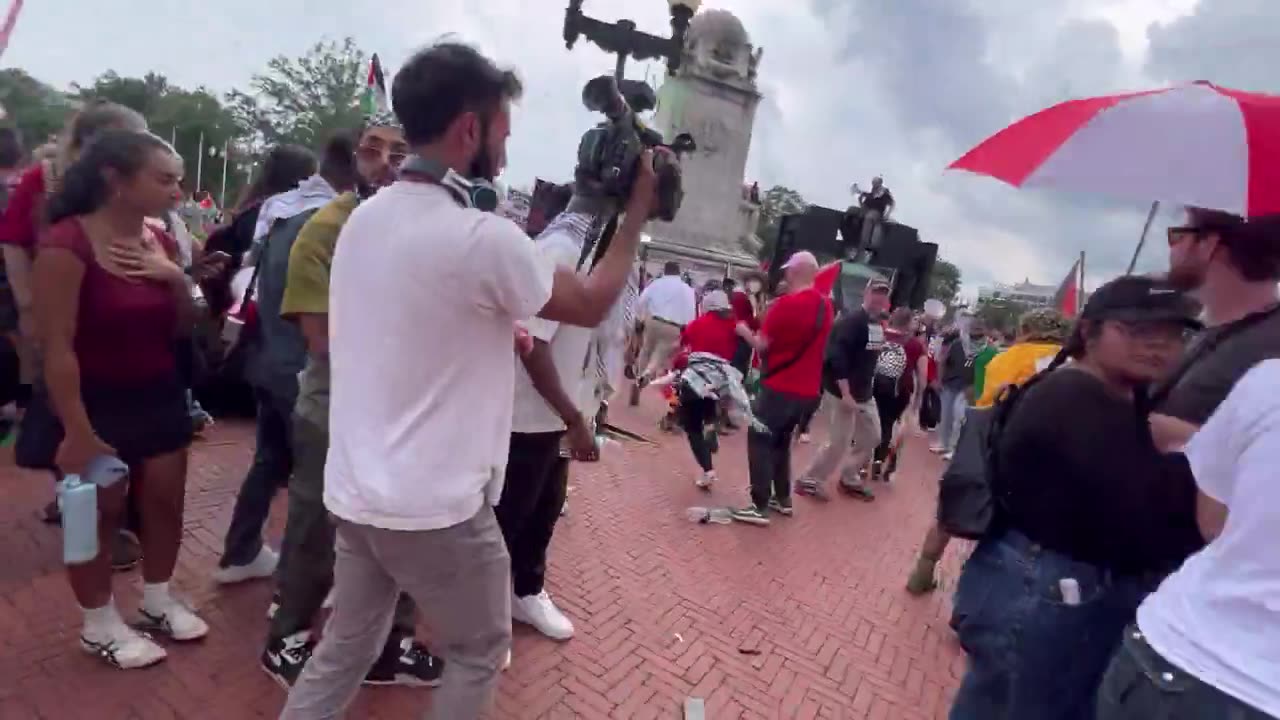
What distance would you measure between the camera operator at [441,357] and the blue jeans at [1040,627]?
1303mm

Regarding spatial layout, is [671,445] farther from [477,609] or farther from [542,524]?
[477,609]

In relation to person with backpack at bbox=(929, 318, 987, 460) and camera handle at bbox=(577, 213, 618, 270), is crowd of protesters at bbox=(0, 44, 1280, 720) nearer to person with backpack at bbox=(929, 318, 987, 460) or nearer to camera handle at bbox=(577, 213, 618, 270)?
camera handle at bbox=(577, 213, 618, 270)

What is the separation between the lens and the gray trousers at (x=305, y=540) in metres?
2.70

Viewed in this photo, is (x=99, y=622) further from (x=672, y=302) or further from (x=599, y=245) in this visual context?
(x=672, y=302)

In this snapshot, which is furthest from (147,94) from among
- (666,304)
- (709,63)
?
(666,304)

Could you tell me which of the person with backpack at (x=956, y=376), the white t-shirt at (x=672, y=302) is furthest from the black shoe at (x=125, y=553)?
the person with backpack at (x=956, y=376)

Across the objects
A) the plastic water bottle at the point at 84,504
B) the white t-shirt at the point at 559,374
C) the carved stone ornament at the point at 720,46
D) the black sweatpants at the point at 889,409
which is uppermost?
the carved stone ornament at the point at 720,46

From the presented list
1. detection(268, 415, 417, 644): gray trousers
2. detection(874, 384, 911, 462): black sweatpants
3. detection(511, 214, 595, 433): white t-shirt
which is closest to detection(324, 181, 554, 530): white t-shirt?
detection(268, 415, 417, 644): gray trousers

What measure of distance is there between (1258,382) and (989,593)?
98 cm

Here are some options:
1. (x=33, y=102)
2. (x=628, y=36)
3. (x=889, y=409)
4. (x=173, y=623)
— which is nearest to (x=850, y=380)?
(x=889, y=409)

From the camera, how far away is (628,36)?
311 centimetres

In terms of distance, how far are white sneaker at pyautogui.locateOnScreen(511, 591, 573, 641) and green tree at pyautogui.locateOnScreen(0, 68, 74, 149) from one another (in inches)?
1767

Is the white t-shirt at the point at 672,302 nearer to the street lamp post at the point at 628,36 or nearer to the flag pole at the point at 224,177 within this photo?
the street lamp post at the point at 628,36

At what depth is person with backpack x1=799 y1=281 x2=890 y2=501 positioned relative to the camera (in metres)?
6.45
